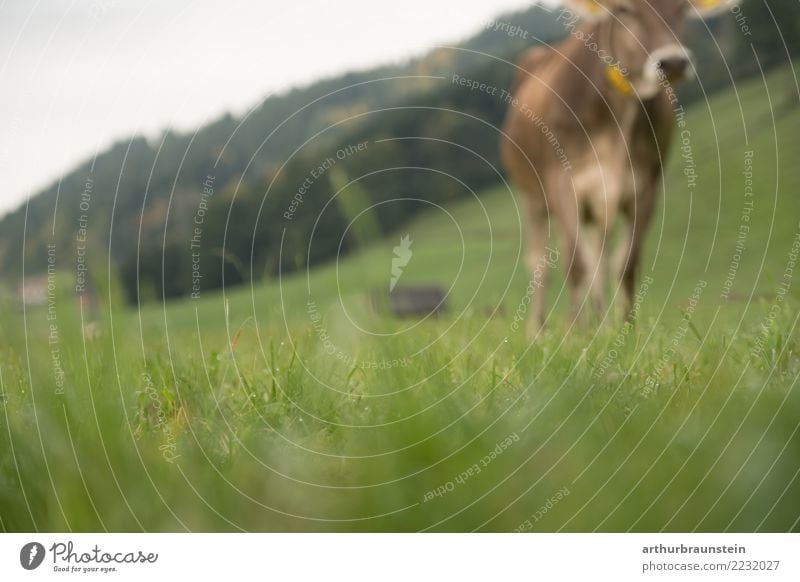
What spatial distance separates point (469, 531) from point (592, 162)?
3.09 metres

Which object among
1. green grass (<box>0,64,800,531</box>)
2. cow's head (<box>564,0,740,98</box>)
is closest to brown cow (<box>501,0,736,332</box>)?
cow's head (<box>564,0,740,98</box>)

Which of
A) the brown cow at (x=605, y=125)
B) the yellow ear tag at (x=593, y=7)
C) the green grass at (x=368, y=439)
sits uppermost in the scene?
the yellow ear tag at (x=593, y=7)

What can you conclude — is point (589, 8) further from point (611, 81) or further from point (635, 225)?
point (635, 225)

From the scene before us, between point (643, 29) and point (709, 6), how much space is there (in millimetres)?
289

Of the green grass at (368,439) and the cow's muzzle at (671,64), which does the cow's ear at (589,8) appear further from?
the green grass at (368,439)

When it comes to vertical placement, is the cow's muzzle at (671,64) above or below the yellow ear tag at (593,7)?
→ below

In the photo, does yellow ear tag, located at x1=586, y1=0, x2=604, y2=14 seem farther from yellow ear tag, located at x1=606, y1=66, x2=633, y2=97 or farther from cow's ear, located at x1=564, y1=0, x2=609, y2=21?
yellow ear tag, located at x1=606, y1=66, x2=633, y2=97

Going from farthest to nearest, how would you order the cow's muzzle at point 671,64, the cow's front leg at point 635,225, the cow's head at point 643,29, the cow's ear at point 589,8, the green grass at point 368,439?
1. the cow's front leg at point 635,225
2. the cow's ear at point 589,8
3. the cow's head at point 643,29
4. the cow's muzzle at point 671,64
5. the green grass at point 368,439

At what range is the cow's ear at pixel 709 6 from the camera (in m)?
3.11

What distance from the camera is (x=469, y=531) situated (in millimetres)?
971

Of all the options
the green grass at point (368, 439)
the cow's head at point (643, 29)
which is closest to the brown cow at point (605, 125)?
the cow's head at point (643, 29)

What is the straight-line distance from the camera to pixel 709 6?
125 inches
